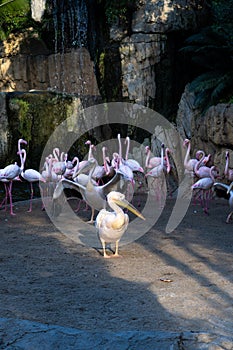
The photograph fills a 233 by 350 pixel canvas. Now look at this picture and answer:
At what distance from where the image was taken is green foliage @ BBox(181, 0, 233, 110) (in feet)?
37.0

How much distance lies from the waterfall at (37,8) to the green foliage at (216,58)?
434cm

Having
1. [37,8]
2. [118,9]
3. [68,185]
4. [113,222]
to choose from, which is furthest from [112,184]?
[37,8]

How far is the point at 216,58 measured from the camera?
40.0ft

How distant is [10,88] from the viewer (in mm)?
15977

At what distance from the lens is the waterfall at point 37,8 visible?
14758mm

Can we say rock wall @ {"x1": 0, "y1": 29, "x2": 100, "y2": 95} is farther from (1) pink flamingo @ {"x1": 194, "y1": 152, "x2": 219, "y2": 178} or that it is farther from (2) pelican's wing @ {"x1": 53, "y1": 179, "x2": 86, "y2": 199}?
(2) pelican's wing @ {"x1": 53, "y1": 179, "x2": 86, "y2": 199}

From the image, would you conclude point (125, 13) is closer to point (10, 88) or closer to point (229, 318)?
point (10, 88)

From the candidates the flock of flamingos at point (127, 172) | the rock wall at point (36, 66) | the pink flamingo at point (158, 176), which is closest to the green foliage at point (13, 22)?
the rock wall at point (36, 66)

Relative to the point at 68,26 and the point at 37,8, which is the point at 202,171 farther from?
the point at 37,8

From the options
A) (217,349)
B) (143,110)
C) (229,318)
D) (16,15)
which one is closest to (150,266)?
(229,318)

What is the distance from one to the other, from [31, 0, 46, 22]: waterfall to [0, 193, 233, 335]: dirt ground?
27.1 ft

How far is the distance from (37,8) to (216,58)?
5179 millimetres

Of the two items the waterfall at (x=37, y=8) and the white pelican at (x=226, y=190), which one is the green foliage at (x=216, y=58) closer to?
the white pelican at (x=226, y=190)

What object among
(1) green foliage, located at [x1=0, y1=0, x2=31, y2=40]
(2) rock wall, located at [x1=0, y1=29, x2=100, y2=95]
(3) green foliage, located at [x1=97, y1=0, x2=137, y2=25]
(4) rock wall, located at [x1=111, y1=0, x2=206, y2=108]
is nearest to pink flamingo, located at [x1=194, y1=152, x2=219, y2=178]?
(4) rock wall, located at [x1=111, y1=0, x2=206, y2=108]
